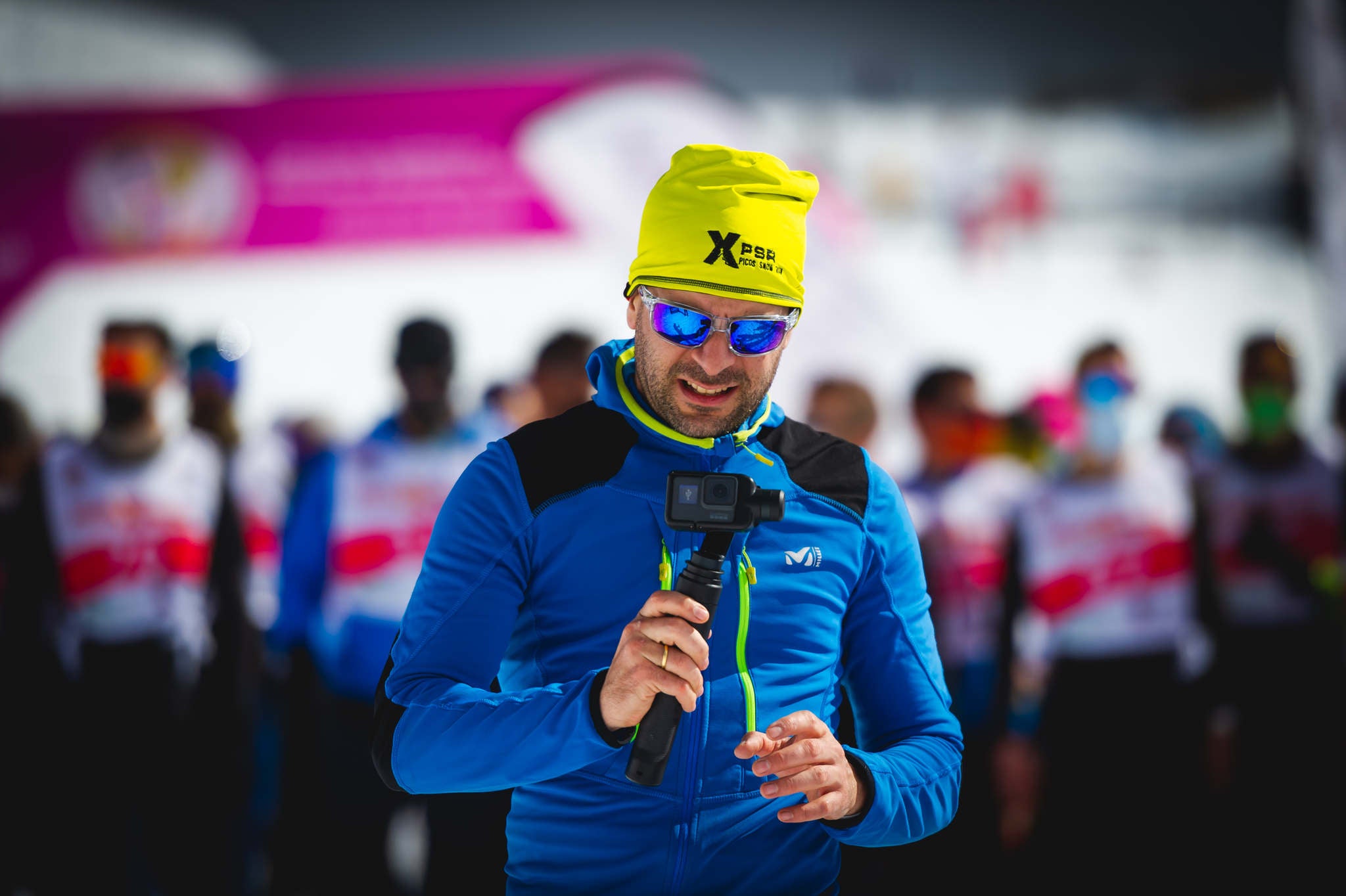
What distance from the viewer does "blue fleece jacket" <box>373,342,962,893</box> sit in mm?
1513

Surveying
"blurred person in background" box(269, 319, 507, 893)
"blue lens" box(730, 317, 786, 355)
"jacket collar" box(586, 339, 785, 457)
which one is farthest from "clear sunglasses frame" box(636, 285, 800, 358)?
"blurred person in background" box(269, 319, 507, 893)

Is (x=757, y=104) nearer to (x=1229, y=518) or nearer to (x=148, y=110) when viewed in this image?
(x=148, y=110)

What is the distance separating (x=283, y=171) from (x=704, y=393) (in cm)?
932

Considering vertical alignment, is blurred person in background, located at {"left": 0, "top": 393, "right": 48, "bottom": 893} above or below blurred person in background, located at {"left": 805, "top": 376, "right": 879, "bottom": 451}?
below

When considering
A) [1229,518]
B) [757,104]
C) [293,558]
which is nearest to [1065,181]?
[757,104]

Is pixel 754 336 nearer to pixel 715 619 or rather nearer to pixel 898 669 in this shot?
pixel 715 619

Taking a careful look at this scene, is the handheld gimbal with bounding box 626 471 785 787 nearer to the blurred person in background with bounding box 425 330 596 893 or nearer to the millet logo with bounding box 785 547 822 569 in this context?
the millet logo with bounding box 785 547 822 569

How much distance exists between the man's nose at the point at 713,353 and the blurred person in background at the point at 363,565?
2.58 m

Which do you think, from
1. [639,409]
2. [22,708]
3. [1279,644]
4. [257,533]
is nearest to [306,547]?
[22,708]

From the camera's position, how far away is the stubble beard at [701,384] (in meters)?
1.63

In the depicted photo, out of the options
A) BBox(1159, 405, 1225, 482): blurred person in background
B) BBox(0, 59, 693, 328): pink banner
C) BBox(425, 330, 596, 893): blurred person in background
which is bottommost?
BBox(425, 330, 596, 893): blurred person in background

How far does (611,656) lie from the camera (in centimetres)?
158

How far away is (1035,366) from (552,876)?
349 inches

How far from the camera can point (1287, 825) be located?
4.30 metres
